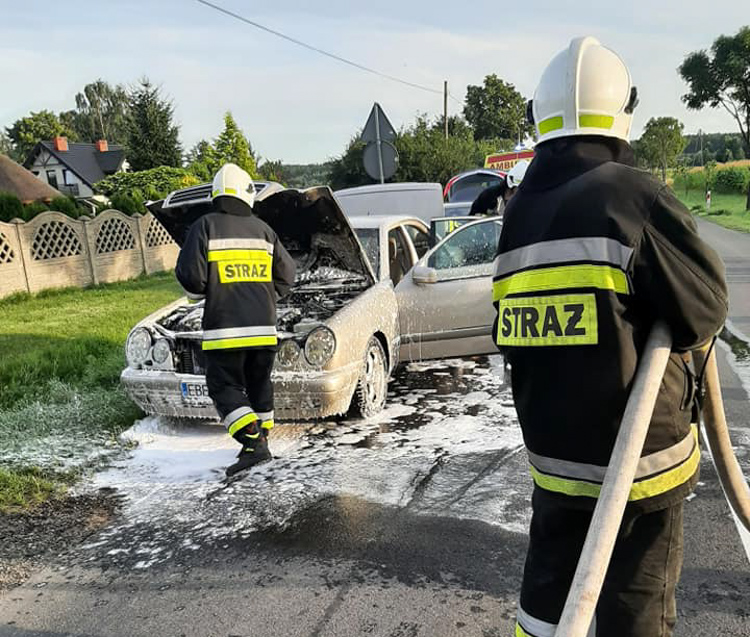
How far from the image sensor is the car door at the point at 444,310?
5.88m

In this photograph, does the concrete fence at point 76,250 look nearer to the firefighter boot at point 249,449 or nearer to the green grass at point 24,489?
the green grass at point 24,489

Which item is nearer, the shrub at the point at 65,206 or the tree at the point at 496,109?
the shrub at the point at 65,206

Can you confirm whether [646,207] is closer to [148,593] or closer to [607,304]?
[607,304]

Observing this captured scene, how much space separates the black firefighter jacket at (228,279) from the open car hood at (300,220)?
2.36ft

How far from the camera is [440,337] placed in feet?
19.4

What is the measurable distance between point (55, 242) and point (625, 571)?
42.6 feet

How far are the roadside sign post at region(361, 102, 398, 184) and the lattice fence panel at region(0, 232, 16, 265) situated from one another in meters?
6.57

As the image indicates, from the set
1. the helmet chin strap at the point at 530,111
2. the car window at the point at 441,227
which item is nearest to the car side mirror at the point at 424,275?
the car window at the point at 441,227

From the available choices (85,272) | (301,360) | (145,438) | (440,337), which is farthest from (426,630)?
(85,272)

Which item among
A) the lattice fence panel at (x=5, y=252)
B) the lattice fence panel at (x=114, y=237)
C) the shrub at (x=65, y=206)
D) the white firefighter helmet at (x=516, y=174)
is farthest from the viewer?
the shrub at (x=65, y=206)

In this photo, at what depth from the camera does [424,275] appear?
5730 mm

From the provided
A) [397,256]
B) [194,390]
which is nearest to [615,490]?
[194,390]

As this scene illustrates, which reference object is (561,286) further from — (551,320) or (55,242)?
(55,242)

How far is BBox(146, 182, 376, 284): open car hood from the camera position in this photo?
5000mm
